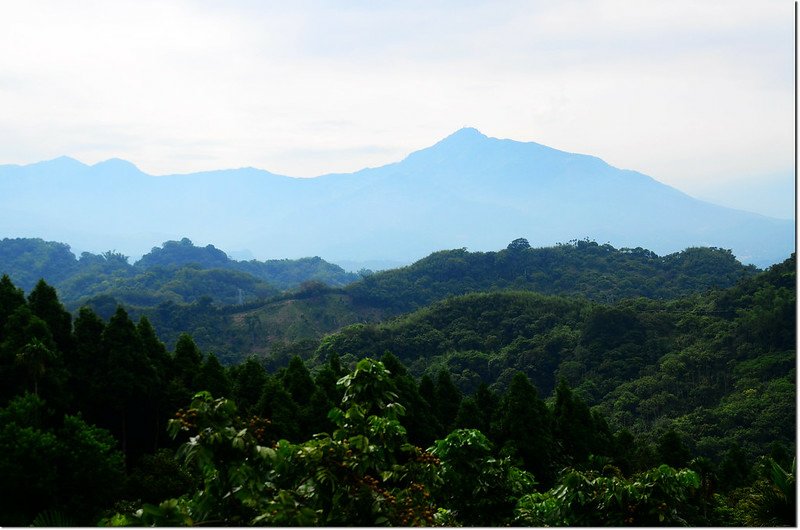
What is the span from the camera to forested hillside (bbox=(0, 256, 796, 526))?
4.48 meters

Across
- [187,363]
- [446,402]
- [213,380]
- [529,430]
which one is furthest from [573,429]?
[187,363]

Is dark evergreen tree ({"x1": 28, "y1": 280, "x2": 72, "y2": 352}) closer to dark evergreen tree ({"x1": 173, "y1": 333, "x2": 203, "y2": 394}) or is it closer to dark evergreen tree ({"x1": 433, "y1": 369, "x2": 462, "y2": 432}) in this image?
dark evergreen tree ({"x1": 173, "y1": 333, "x2": 203, "y2": 394})

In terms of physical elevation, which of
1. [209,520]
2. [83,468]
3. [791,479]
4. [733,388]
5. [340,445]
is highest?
[340,445]

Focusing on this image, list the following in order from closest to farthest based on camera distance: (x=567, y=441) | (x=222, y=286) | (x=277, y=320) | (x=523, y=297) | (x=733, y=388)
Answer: (x=567, y=441) < (x=733, y=388) < (x=523, y=297) < (x=277, y=320) < (x=222, y=286)

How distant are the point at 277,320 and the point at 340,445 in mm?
63499

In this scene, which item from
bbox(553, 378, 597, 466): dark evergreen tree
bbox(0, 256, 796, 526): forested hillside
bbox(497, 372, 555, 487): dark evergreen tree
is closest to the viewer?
bbox(0, 256, 796, 526): forested hillside

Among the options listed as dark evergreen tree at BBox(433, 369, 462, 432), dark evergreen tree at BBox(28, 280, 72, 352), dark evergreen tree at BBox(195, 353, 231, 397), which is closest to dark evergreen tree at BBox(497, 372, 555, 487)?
dark evergreen tree at BBox(433, 369, 462, 432)

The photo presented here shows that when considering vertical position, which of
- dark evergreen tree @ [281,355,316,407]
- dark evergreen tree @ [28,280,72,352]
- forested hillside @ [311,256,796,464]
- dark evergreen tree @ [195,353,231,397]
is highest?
dark evergreen tree @ [28,280,72,352]

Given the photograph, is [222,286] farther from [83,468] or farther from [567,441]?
[83,468]

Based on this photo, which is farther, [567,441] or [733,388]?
[733,388]

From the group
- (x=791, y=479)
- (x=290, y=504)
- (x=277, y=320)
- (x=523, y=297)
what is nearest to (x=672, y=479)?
(x=791, y=479)

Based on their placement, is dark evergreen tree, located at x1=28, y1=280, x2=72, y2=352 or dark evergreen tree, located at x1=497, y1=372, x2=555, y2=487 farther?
dark evergreen tree, located at x1=497, y1=372, x2=555, y2=487

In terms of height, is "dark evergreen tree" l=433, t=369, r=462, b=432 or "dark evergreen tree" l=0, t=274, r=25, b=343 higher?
"dark evergreen tree" l=0, t=274, r=25, b=343

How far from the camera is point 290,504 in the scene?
4.05m
